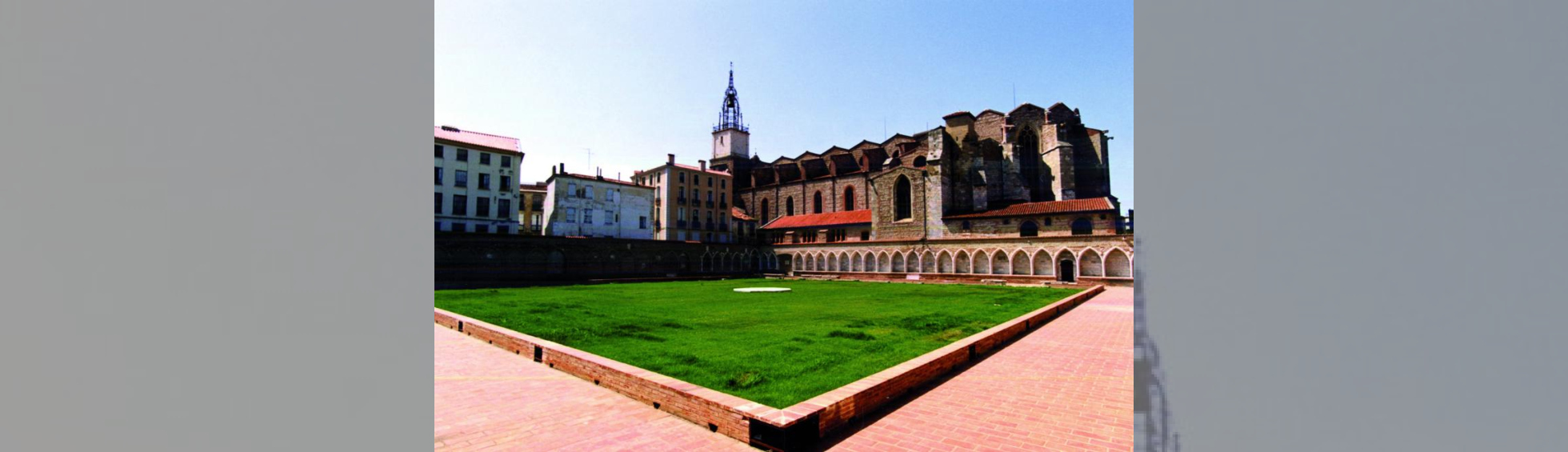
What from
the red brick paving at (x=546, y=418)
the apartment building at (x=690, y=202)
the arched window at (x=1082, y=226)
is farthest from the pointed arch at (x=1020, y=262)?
the red brick paving at (x=546, y=418)

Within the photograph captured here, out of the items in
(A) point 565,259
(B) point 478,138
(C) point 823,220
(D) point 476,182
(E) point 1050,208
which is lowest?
(A) point 565,259

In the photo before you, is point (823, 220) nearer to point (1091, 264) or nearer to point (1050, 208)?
point (1050, 208)

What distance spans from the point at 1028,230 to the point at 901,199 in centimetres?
1097

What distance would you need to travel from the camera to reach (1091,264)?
32.5 m

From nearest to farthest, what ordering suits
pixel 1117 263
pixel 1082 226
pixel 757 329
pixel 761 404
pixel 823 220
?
pixel 761 404
pixel 757 329
pixel 1117 263
pixel 1082 226
pixel 823 220

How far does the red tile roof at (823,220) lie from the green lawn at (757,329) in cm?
2481

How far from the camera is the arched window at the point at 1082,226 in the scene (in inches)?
1353

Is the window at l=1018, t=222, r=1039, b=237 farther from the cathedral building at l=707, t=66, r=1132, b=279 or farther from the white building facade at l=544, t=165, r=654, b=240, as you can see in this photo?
the white building facade at l=544, t=165, r=654, b=240

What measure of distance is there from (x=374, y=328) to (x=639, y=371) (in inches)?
206

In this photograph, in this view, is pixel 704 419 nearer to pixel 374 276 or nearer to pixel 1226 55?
pixel 374 276

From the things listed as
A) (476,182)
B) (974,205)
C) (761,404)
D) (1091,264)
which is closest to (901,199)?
(974,205)

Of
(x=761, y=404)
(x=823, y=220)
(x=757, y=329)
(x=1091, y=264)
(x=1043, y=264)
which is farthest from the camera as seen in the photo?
(x=823, y=220)

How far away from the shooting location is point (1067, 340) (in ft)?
36.2

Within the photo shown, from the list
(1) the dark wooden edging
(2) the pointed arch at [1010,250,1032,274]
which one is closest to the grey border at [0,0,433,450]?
(1) the dark wooden edging
